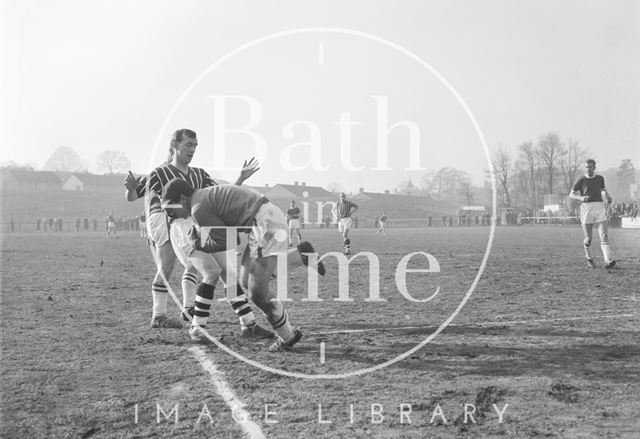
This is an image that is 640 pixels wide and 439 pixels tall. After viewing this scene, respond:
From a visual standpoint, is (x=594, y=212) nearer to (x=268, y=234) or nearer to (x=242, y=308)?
→ (x=242, y=308)

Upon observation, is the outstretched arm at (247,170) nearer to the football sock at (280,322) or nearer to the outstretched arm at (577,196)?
the football sock at (280,322)

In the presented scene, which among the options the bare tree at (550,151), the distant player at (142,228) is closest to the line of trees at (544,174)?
the bare tree at (550,151)

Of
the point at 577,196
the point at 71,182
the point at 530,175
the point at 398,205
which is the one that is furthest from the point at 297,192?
the point at 577,196

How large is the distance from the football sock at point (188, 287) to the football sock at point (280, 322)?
202 cm

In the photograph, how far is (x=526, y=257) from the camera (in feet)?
55.5

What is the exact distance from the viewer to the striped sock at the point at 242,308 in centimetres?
633

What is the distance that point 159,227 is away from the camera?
23.5 ft

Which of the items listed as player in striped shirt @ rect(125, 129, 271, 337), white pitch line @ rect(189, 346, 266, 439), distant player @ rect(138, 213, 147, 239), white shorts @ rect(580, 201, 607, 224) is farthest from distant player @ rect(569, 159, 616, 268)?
distant player @ rect(138, 213, 147, 239)

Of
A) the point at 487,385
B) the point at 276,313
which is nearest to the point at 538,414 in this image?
the point at 487,385

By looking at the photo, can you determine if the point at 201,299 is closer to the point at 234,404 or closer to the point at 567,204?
the point at 234,404

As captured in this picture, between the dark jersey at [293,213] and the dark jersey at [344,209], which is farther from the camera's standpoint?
the dark jersey at [293,213]

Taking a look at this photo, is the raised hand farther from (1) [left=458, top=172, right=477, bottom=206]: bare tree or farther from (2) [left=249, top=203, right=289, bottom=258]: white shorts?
(1) [left=458, top=172, right=477, bottom=206]: bare tree

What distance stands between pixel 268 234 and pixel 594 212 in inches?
382

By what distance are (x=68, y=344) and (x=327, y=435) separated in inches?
145
